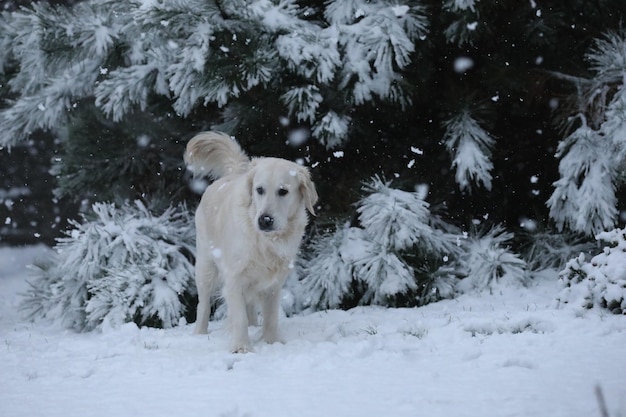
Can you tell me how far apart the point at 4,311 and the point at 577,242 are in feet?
18.4

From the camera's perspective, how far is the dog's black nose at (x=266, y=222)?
3871mm

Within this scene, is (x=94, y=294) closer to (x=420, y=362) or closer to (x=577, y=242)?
(x=420, y=362)

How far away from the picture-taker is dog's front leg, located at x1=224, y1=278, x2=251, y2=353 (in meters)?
3.87

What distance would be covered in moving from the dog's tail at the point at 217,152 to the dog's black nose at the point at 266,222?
1072 mm

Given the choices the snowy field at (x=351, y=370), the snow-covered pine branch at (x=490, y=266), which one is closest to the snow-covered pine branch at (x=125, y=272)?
the snowy field at (x=351, y=370)

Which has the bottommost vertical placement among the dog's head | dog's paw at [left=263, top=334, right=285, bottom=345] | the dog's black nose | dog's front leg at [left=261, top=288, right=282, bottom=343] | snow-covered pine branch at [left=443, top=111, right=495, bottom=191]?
dog's paw at [left=263, top=334, right=285, bottom=345]

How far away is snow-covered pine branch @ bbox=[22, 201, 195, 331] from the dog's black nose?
1.59 metres

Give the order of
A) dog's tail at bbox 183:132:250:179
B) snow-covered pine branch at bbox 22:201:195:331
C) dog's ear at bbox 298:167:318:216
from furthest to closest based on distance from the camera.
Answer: snow-covered pine branch at bbox 22:201:195:331
dog's tail at bbox 183:132:250:179
dog's ear at bbox 298:167:318:216

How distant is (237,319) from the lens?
396cm

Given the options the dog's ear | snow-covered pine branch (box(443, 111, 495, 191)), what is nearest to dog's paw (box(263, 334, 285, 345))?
the dog's ear

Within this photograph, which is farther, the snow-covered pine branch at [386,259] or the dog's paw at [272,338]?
the snow-covered pine branch at [386,259]

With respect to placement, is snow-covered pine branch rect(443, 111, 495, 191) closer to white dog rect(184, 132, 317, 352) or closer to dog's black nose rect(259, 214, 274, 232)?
white dog rect(184, 132, 317, 352)

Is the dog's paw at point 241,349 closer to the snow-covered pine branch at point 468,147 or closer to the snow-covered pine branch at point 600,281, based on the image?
the snow-covered pine branch at point 600,281

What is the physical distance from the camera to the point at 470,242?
5582 mm
